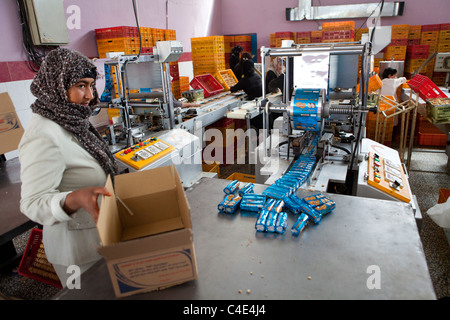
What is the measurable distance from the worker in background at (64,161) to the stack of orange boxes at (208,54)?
4574mm

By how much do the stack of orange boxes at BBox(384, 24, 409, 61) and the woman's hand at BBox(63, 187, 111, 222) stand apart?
7084 mm

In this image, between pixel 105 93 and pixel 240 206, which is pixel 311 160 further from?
pixel 105 93

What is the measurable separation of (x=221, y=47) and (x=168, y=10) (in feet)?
5.00

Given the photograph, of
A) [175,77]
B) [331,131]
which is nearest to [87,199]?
[331,131]

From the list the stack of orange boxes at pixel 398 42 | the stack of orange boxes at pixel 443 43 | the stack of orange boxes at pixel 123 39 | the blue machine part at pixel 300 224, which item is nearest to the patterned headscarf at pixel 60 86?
the blue machine part at pixel 300 224

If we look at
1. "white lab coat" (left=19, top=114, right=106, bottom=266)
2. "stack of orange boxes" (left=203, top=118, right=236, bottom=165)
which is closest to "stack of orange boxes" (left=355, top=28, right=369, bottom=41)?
"stack of orange boxes" (left=203, top=118, right=236, bottom=165)

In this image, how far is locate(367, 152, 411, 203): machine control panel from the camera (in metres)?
2.15

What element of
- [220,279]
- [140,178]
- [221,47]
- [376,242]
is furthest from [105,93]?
[221,47]

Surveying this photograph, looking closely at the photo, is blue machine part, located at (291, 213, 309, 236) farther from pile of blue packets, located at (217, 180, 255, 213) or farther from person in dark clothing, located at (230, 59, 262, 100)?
person in dark clothing, located at (230, 59, 262, 100)

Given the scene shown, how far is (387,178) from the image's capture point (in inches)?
Result: 91.4

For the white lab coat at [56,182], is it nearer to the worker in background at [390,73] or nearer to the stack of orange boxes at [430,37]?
the worker in background at [390,73]

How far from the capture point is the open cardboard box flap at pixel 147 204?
1.33 metres

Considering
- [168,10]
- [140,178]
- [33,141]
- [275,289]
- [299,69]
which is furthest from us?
[168,10]

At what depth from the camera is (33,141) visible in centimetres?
127
